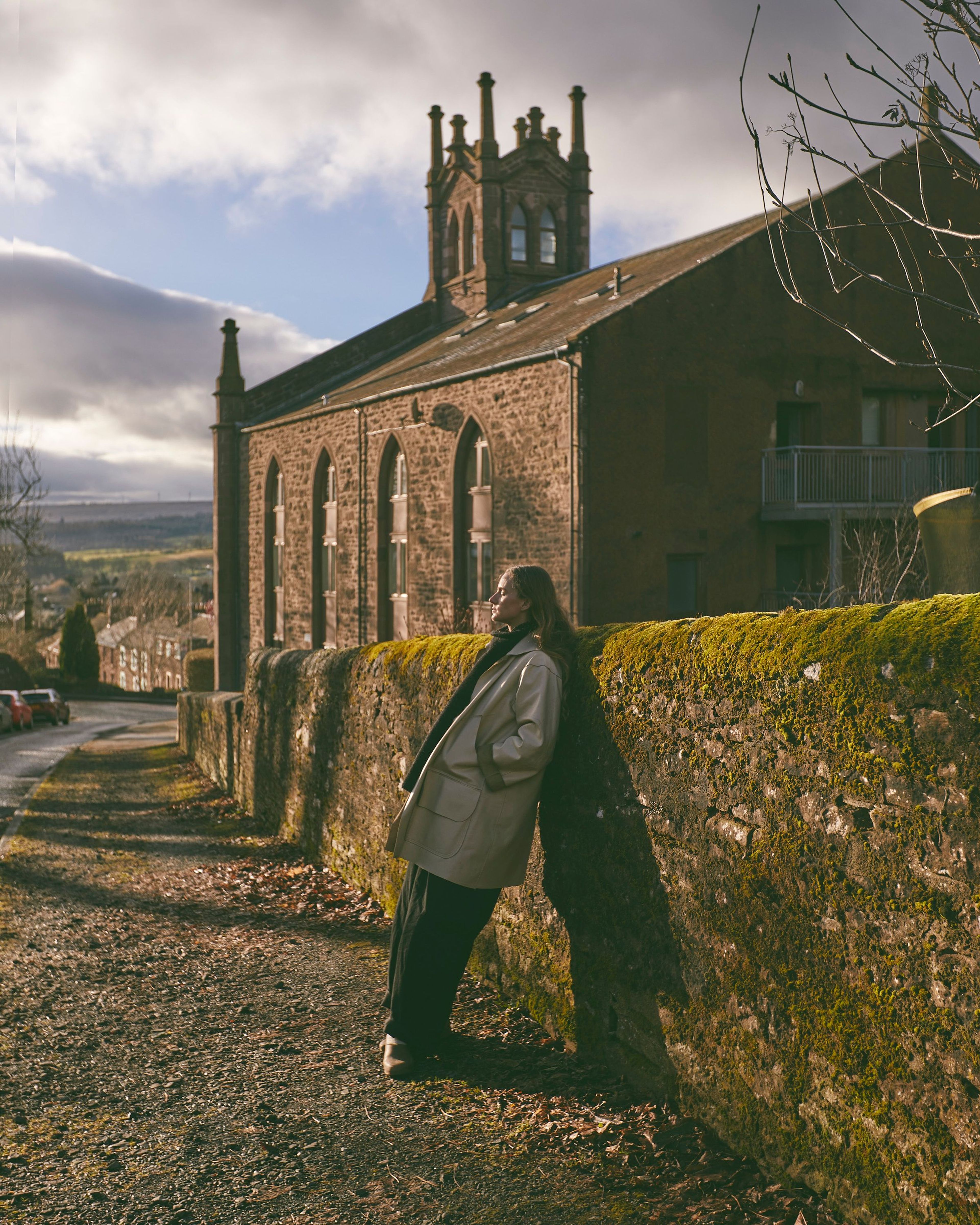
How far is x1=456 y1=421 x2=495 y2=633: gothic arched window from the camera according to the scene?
24469 millimetres

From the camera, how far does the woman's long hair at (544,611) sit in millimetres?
4680

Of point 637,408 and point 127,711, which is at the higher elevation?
point 637,408

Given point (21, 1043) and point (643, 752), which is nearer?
point (643, 752)

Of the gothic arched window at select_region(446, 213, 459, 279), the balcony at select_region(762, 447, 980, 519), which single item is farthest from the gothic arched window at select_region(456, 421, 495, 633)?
the gothic arched window at select_region(446, 213, 459, 279)

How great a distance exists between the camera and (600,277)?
29.5m

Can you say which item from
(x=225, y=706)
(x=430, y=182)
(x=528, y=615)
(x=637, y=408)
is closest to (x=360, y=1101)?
(x=528, y=615)

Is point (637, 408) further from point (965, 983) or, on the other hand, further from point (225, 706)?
point (965, 983)

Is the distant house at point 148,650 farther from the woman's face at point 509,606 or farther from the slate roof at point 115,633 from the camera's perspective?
the woman's face at point 509,606

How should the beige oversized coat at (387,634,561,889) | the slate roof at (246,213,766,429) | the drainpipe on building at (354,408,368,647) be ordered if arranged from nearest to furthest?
the beige oversized coat at (387,634,561,889), the slate roof at (246,213,766,429), the drainpipe on building at (354,408,368,647)

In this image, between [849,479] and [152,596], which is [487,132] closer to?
[849,479]

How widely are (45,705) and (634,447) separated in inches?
1120

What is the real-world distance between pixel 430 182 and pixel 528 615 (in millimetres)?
37225

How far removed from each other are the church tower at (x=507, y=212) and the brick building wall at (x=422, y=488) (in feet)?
27.6

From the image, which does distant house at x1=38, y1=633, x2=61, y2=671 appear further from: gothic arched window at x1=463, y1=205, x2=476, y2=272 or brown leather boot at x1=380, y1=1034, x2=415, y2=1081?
brown leather boot at x1=380, y1=1034, x2=415, y2=1081
